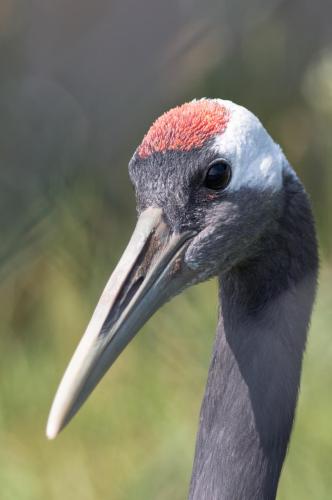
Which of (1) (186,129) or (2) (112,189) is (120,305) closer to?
(1) (186,129)

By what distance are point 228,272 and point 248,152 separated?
27 cm

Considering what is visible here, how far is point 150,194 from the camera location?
1.94 meters

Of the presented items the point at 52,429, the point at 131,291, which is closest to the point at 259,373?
the point at 131,291

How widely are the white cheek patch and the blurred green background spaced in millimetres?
1200

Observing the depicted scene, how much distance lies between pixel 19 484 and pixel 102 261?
766 millimetres

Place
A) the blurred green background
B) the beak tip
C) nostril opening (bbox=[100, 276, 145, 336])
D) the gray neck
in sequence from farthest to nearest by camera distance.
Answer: the blurred green background
the gray neck
nostril opening (bbox=[100, 276, 145, 336])
the beak tip

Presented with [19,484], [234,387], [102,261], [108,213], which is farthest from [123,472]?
[234,387]

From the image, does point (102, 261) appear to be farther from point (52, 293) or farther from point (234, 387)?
point (234, 387)

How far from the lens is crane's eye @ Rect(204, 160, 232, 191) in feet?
6.27

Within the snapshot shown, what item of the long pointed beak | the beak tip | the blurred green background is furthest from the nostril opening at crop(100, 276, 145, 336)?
the blurred green background

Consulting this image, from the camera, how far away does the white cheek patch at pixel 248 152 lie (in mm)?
1933

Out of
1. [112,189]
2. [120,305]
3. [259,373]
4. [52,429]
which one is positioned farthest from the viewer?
[112,189]

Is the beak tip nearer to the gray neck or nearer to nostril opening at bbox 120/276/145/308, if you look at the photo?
nostril opening at bbox 120/276/145/308

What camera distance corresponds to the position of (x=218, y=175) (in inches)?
75.5
